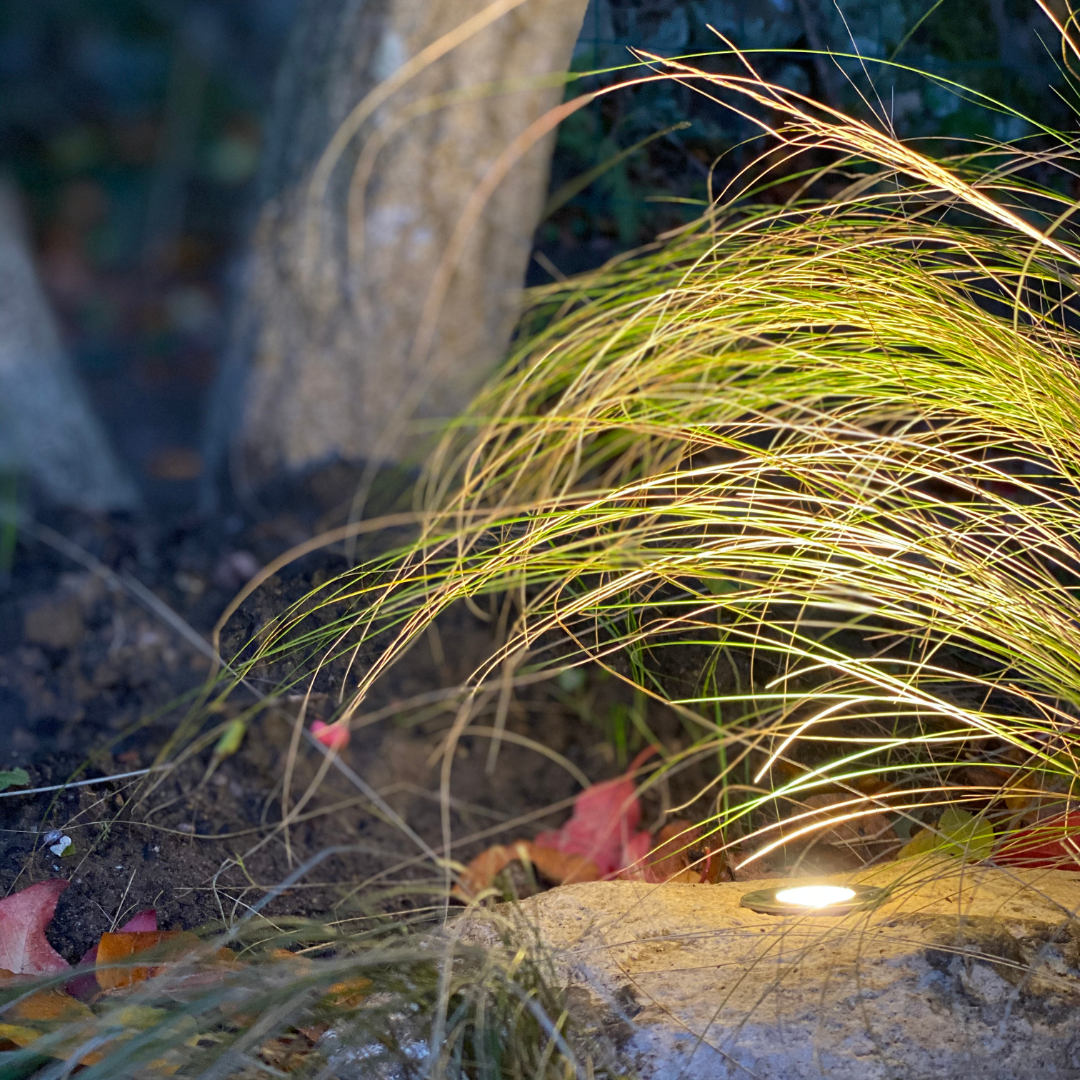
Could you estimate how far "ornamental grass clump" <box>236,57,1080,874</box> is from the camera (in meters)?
1.00

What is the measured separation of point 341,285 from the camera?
1.92 meters

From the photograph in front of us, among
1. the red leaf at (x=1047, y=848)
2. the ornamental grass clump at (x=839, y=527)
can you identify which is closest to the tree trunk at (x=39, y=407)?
the ornamental grass clump at (x=839, y=527)

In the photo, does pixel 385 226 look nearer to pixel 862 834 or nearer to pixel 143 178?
pixel 862 834

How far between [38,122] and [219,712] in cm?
310

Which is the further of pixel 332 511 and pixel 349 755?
pixel 332 511

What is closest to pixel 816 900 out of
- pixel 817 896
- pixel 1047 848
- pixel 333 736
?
pixel 817 896

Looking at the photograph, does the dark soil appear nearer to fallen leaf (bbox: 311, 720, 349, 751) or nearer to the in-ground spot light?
fallen leaf (bbox: 311, 720, 349, 751)

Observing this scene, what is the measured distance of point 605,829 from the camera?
4.75 feet

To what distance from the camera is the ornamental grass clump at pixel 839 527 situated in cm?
100

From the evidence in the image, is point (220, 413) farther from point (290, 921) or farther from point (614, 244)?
point (290, 921)

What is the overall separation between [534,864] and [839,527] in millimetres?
732

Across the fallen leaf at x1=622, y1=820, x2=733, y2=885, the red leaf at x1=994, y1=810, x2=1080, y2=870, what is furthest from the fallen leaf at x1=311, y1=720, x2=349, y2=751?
the red leaf at x1=994, y1=810, x2=1080, y2=870

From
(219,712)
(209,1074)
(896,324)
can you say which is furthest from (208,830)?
(896,324)

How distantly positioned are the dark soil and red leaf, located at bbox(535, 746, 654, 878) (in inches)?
1.5
